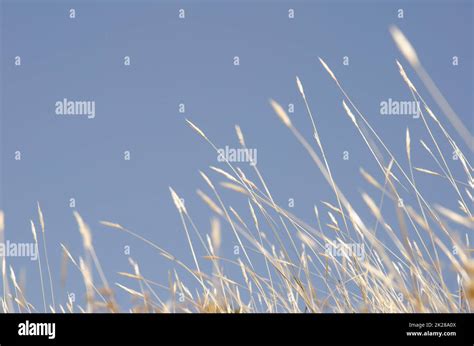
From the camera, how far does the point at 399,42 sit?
1.38 metres

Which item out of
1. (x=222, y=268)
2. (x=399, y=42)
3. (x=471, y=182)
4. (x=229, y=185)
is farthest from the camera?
(x=222, y=268)

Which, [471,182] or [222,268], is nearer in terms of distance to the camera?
[471,182]

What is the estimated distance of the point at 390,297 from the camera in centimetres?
213
